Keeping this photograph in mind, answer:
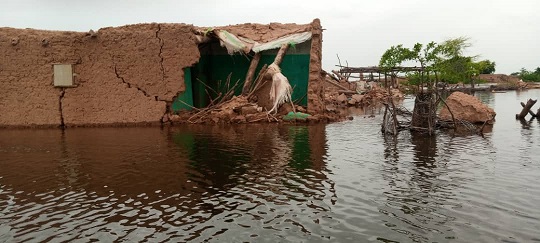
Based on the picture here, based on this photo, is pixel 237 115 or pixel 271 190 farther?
pixel 237 115

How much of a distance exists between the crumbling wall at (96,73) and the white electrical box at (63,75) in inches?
7.3

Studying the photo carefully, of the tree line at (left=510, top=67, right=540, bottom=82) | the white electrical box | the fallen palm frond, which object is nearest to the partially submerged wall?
the white electrical box

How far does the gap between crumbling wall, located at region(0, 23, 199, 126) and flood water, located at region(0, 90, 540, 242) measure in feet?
10.6

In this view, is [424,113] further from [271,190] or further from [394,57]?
[394,57]

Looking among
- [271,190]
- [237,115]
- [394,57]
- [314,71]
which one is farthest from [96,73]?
[394,57]

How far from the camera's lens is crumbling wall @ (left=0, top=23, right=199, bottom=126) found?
1386cm

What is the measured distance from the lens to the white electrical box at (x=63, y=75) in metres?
13.8

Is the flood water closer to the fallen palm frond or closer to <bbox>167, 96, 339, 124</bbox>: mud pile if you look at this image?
<bbox>167, 96, 339, 124</bbox>: mud pile

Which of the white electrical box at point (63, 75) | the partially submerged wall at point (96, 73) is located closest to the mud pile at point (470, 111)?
the partially submerged wall at point (96, 73)

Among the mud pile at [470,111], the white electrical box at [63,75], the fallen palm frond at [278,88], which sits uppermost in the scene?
the white electrical box at [63,75]

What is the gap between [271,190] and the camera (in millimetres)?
6246

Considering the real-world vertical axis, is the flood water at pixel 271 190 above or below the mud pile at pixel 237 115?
below

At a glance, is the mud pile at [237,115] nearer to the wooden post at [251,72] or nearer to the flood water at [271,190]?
the wooden post at [251,72]

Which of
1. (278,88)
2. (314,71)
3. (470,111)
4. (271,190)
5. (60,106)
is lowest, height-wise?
(271,190)
